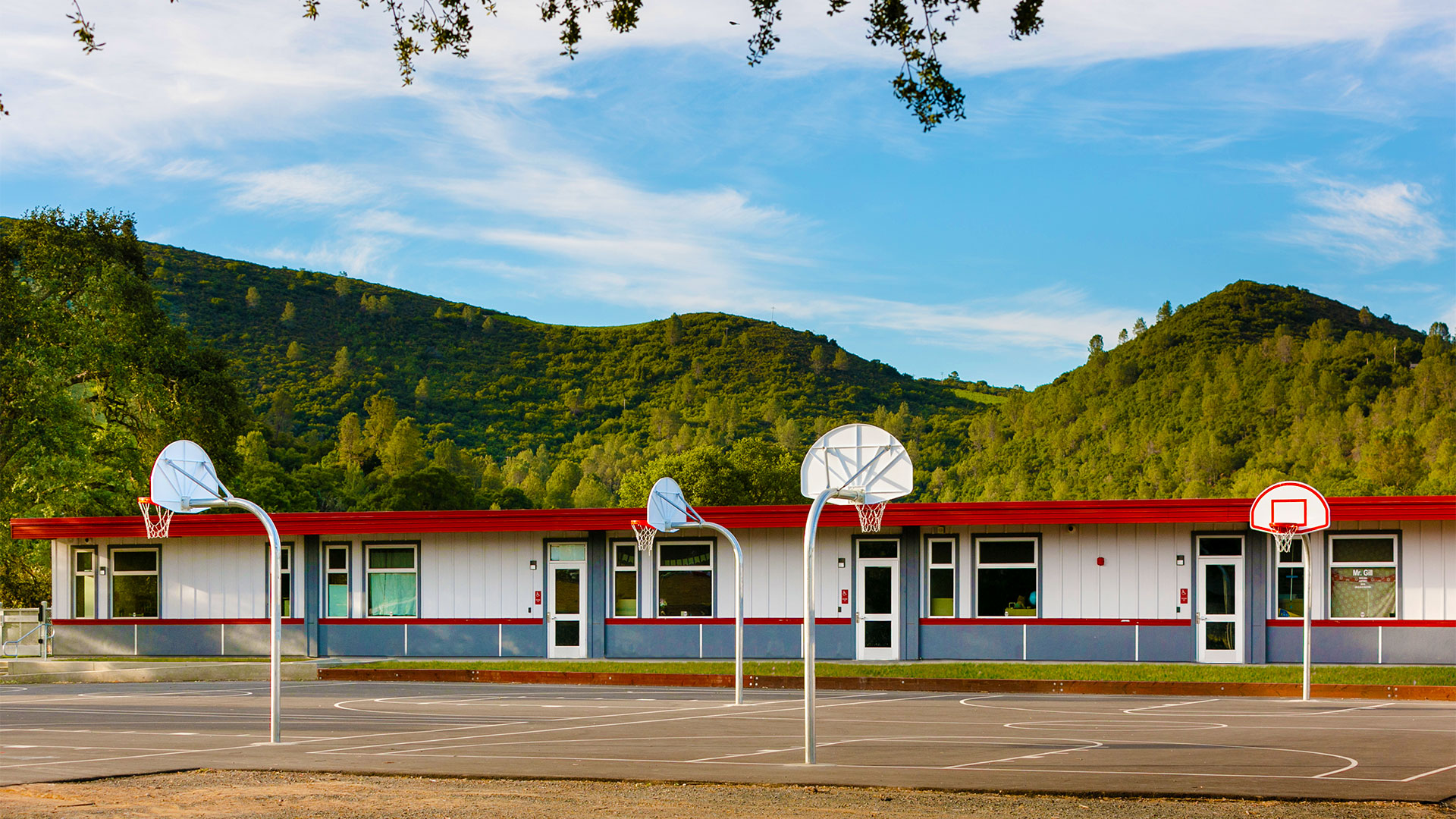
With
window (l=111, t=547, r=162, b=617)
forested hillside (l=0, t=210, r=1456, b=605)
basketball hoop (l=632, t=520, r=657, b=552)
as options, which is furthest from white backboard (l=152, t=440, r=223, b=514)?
forested hillside (l=0, t=210, r=1456, b=605)

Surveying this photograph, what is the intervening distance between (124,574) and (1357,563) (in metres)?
26.4

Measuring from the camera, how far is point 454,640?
3066 centimetres

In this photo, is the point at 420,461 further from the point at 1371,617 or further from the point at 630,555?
the point at 1371,617

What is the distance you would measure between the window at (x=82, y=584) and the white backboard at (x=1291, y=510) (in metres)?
25.3

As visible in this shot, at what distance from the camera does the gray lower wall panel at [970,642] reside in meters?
27.9

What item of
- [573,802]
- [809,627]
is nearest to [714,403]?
[809,627]

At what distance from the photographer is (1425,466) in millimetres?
89750

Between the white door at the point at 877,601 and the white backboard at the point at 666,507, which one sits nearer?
the white backboard at the point at 666,507

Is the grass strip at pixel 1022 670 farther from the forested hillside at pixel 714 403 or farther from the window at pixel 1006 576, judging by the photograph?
the forested hillside at pixel 714 403

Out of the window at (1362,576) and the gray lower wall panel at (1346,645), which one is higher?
the window at (1362,576)

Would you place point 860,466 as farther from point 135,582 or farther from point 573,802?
point 135,582

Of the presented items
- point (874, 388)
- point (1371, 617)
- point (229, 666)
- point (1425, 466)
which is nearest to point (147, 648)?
point (229, 666)

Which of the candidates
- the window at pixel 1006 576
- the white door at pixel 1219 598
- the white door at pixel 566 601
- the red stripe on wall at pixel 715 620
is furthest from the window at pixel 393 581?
the white door at pixel 1219 598

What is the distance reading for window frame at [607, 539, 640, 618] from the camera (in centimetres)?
2991
